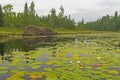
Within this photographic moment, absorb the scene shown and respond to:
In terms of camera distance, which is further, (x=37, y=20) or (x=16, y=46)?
(x=37, y=20)

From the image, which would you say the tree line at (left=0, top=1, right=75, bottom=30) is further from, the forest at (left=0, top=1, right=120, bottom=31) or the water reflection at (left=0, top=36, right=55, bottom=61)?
the water reflection at (left=0, top=36, right=55, bottom=61)

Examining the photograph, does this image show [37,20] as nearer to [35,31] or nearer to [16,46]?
[35,31]

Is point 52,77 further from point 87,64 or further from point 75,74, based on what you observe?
point 87,64

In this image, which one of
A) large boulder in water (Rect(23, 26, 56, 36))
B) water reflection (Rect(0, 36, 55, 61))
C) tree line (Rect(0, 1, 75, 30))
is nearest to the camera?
water reflection (Rect(0, 36, 55, 61))

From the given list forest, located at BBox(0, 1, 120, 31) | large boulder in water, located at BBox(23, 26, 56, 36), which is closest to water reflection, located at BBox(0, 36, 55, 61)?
large boulder in water, located at BBox(23, 26, 56, 36)

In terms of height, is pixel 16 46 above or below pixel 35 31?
below

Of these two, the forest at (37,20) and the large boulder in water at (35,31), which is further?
the forest at (37,20)

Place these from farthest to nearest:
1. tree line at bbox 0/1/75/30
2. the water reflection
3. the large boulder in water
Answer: tree line at bbox 0/1/75/30 < the large boulder in water < the water reflection

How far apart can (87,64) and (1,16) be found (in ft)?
251

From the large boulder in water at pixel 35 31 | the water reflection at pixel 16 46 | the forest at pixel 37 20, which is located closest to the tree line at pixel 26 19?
the forest at pixel 37 20

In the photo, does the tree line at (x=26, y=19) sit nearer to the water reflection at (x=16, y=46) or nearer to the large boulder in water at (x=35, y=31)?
the large boulder in water at (x=35, y=31)

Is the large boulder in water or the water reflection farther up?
the large boulder in water

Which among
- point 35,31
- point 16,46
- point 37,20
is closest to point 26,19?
point 37,20

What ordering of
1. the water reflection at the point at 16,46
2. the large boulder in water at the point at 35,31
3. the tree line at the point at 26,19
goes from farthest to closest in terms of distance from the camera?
the tree line at the point at 26,19 → the large boulder in water at the point at 35,31 → the water reflection at the point at 16,46
